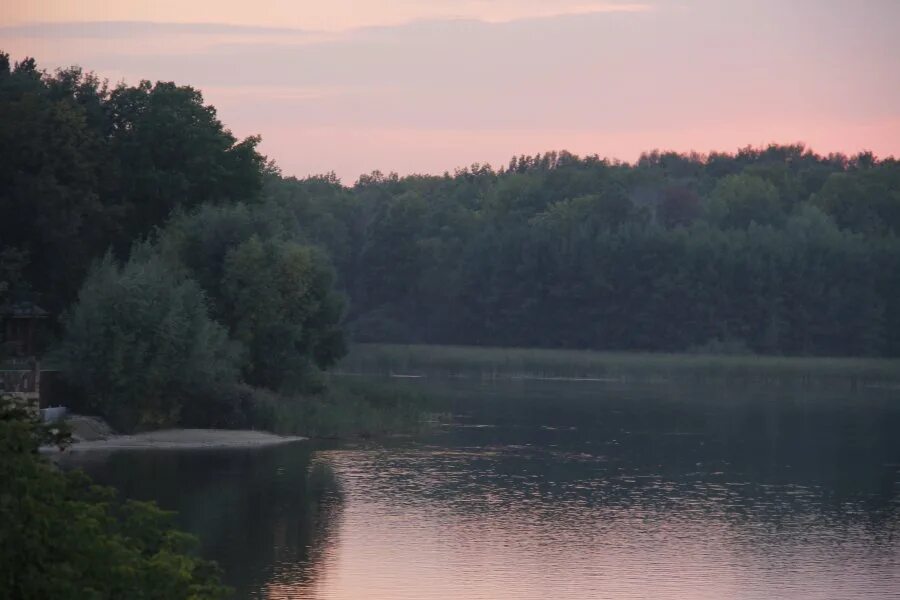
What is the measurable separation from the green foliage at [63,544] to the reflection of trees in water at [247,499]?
464 inches

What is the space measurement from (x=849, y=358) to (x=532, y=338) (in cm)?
2691

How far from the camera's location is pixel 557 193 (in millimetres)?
153500

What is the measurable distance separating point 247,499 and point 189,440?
1295 centimetres

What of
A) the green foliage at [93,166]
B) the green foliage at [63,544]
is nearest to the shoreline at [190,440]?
the green foliage at [93,166]

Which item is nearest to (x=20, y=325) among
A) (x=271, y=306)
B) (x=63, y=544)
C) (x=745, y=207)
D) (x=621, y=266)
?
(x=271, y=306)

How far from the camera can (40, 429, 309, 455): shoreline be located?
53.8m

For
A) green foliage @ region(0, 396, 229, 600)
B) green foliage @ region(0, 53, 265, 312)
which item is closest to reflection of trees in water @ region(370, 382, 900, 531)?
green foliage @ region(0, 53, 265, 312)

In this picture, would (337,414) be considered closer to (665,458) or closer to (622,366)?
(665,458)

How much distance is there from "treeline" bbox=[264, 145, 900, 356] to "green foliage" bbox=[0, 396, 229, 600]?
8748 cm

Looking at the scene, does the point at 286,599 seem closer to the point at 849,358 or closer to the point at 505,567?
the point at 505,567

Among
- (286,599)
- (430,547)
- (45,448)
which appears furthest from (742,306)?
(286,599)

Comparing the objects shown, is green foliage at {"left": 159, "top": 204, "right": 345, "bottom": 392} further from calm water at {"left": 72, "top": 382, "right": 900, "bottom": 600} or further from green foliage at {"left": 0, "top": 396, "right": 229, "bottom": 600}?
green foliage at {"left": 0, "top": 396, "right": 229, "bottom": 600}

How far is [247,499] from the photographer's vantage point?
145 ft

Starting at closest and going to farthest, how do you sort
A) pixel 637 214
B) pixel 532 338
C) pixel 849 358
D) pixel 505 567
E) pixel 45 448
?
pixel 505 567 < pixel 45 448 < pixel 849 358 < pixel 532 338 < pixel 637 214
